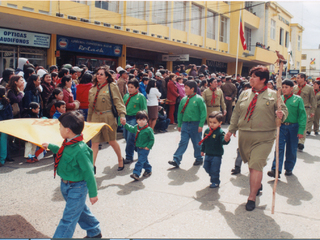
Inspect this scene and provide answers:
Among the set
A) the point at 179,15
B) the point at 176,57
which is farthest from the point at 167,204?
the point at 179,15

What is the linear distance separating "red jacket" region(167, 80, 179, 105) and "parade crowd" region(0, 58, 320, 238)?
1817 millimetres

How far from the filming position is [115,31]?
1496 cm

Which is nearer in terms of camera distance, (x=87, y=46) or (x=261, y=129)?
(x=261, y=129)

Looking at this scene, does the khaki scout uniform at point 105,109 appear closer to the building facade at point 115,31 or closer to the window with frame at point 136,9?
the building facade at point 115,31

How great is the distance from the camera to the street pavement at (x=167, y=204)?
3.73 meters

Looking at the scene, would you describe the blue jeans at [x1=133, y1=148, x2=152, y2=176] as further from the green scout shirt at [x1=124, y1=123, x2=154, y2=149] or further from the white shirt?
the white shirt

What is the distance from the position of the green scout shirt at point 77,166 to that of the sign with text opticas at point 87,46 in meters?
13.2

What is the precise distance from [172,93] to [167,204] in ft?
25.0

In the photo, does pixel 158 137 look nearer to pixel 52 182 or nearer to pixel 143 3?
pixel 52 182

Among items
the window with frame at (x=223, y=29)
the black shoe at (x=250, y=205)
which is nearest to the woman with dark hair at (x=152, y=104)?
the black shoe at (x=250, y=205)

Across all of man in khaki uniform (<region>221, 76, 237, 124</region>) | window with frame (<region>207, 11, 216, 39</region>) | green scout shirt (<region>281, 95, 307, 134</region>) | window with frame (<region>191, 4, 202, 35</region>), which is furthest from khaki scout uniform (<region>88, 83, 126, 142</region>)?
window with frame (<region>207, 11, 216, 39</region>)

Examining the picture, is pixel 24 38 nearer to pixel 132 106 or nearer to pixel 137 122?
pixel 132 106

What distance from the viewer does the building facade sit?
512 inches

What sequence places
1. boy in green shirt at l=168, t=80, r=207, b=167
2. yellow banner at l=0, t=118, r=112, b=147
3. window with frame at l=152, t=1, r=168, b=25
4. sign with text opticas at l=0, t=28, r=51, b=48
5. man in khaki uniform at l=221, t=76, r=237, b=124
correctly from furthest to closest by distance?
window with frame at l=152, t=1, r=168, b=25, man in khaki uniform at l=221, t=76, r=237, b=124, sign with text opticas at l=0, t=28, r=51, b=48, boy in green shirt at l=168, t=80, r=207, b=167, yellow banner at l=0, t=118, r=112, b=147
